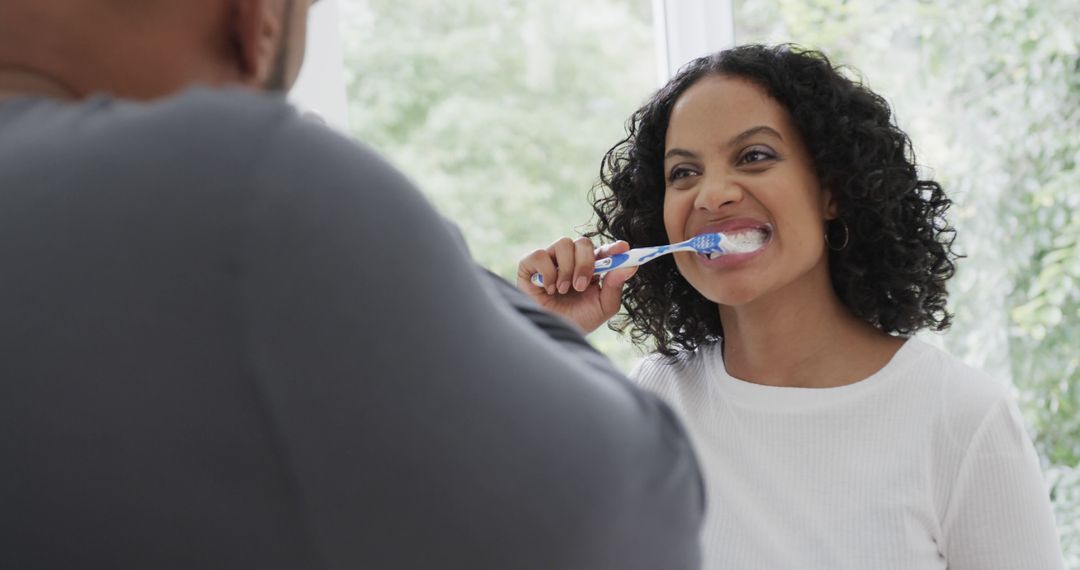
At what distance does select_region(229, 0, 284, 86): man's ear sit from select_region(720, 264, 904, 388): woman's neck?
105 centimetres

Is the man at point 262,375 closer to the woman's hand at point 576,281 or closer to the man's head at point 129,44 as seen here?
the man's head at point 129,44

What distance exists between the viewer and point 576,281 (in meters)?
1.35

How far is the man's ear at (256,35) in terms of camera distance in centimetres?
45

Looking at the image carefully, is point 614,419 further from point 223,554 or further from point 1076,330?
point 1076,330

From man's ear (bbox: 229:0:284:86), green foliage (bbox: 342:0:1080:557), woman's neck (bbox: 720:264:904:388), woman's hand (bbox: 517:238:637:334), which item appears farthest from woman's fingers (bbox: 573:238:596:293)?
green foliage (bbox: 342:0:1080:557)

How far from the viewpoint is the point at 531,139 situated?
3182 mm

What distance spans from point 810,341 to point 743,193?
22 cm

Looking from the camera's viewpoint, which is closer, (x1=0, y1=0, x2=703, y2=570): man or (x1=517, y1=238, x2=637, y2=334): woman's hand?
(x1=0, y1=0, x2=703, y2=570): man

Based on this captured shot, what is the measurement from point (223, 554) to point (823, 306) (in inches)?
45.0

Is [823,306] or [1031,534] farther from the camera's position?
[823,306]

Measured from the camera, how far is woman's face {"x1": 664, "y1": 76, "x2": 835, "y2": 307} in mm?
1355

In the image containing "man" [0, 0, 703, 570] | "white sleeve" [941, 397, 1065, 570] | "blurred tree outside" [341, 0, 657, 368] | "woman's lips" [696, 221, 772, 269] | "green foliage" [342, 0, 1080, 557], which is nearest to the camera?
"man" [0, 0, 703, 570]

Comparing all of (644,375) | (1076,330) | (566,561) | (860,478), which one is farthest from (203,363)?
(1076,330)

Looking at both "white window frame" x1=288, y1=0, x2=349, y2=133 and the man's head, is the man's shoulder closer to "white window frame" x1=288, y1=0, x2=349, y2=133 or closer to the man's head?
the man's head
